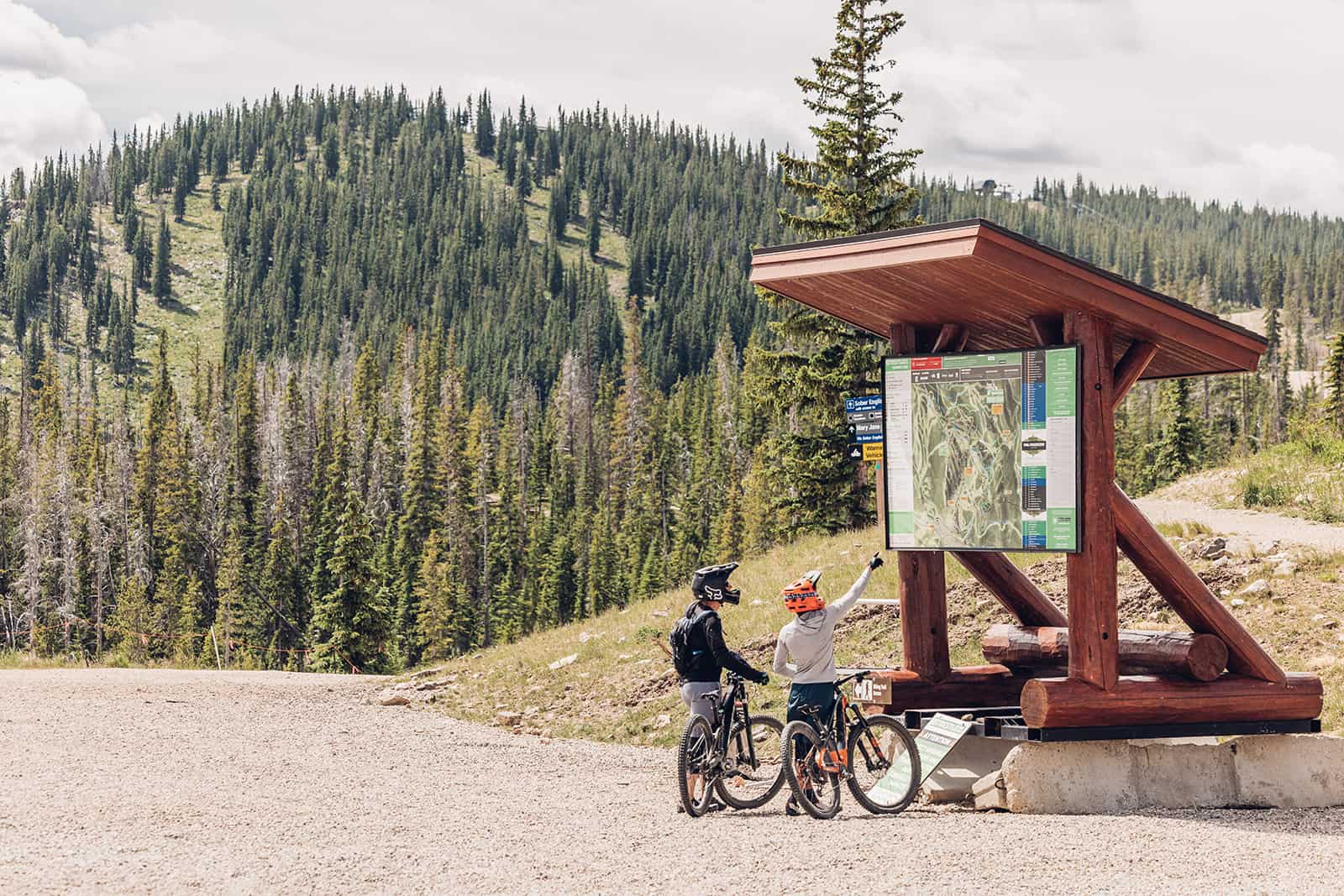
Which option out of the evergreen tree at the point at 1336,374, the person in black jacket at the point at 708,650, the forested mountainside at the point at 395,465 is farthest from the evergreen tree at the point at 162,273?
the person in black jacket at the point at 708,650

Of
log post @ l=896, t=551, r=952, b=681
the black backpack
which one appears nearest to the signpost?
log post @ l=896, t=551, r=952, b=681

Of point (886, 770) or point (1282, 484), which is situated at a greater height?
point (1282, 484)

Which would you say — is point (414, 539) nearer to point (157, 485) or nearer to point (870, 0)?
point (157, 485)

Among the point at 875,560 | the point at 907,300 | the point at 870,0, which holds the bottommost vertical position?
the point at 875,560

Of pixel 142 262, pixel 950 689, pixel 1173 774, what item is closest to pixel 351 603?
pixel 950 689

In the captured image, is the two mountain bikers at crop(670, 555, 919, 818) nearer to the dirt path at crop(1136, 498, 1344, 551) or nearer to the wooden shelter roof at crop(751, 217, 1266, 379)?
the wooden shelter roof at crop(751, 217, 1266, 379)

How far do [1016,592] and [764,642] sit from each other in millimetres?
5761

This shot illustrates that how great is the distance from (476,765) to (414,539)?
79477 millimetres

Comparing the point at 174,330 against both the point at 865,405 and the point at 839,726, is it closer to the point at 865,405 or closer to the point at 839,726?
the point at 865,405

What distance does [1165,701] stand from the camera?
10.5m

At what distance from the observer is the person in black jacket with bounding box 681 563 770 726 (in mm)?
10102

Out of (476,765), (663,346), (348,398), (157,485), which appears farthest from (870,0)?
(663,346)

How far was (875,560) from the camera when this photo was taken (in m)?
10.2

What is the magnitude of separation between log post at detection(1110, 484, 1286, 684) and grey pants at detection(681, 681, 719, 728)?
12.0ft
